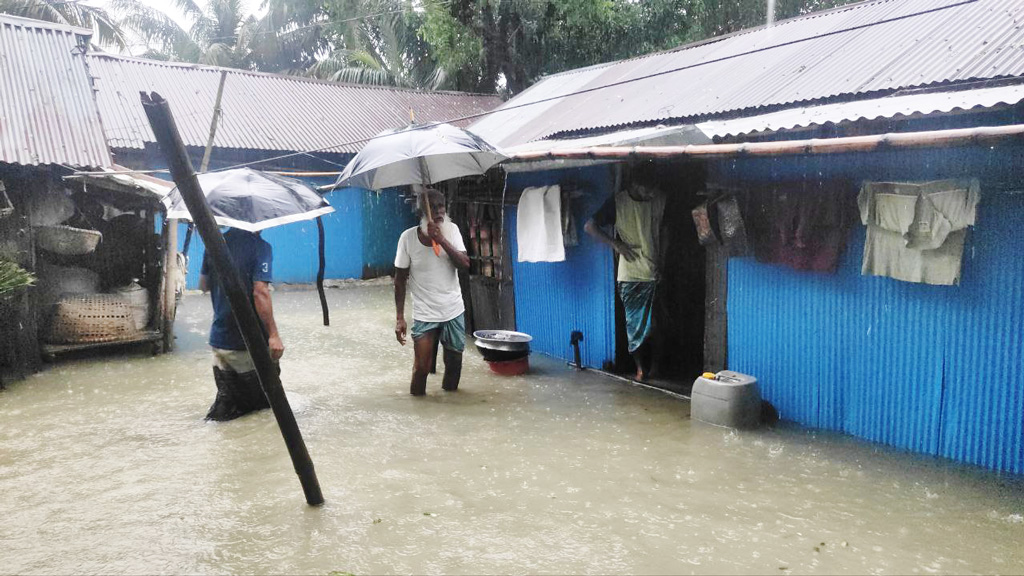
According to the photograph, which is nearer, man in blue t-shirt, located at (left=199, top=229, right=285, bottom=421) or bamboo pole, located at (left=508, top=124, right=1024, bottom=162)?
bamboo pole, located at (left=508, top=124, right=1024, bottom=162)

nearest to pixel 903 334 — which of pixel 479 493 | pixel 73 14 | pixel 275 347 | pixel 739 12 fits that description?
pixel 479 493

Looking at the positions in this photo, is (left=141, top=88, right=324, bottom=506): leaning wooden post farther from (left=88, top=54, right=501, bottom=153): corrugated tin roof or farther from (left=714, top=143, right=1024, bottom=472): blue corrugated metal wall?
(left=88, top=54, right=501, bottom=153): corrugated tin roof

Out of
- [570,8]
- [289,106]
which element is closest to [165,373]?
[289,106]

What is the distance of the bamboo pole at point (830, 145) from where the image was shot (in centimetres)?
359

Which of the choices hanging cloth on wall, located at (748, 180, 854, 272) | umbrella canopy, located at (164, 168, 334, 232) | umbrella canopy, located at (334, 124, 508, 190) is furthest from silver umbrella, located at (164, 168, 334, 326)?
hanging cloth on wall, located at (748, 180, 854, 272)

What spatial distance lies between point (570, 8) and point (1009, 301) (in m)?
15.2

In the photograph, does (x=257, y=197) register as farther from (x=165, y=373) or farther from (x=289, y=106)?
(x=289, y=106)

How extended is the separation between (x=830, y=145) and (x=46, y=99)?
9393mm

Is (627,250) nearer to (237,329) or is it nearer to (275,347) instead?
(275,347)

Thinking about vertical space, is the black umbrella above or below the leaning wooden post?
above

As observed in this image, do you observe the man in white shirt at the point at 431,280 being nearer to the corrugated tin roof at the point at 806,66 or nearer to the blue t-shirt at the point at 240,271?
the blue t-shirt at the point at 240,271

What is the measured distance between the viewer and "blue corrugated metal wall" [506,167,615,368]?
7.79m

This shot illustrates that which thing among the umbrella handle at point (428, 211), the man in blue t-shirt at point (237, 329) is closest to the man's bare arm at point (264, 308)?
the man in blue t-shirt at point (237, 329)

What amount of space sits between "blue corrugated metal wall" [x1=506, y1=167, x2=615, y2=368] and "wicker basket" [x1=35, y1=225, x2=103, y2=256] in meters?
5.25
